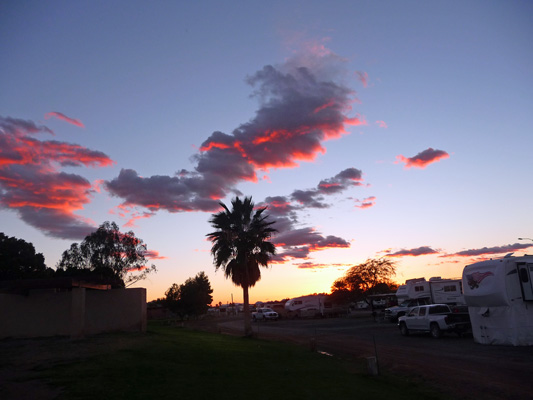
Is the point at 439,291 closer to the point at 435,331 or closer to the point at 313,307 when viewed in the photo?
the point at 435,331

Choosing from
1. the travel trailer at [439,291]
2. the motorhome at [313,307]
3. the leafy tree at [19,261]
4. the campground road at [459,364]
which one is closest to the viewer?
the campground road at [459,364]

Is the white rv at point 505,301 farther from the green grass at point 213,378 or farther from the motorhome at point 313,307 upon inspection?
the motorhome at point 313,307

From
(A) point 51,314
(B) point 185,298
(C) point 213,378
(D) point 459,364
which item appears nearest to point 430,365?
(D) point 459,364

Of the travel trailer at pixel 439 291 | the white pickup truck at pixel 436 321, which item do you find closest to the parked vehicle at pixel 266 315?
the travel trailer at pixel 439 291

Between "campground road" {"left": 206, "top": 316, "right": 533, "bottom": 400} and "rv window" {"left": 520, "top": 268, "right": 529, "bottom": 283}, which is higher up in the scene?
"rv window" {"left": 520, "top": 268, "right": 529, "bottom": 283}

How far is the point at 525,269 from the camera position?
20000mm

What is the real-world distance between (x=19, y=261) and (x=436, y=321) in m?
46.8

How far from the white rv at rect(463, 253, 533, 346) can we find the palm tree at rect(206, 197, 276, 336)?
1424 centimetres

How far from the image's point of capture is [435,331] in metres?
25.8

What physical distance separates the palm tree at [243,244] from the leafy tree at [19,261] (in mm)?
30427

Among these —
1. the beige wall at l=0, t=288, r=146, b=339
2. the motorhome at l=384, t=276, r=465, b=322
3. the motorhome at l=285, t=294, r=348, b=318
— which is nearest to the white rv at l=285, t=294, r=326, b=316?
the motorhome at l=285, t=294, r=348, b=318

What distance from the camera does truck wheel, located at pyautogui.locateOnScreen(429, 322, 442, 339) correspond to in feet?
83.9

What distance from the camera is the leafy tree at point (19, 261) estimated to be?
48562mm

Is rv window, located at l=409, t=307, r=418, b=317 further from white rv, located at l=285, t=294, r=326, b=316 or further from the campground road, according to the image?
white rv, located at l=285, t=294, r=326, b=316
